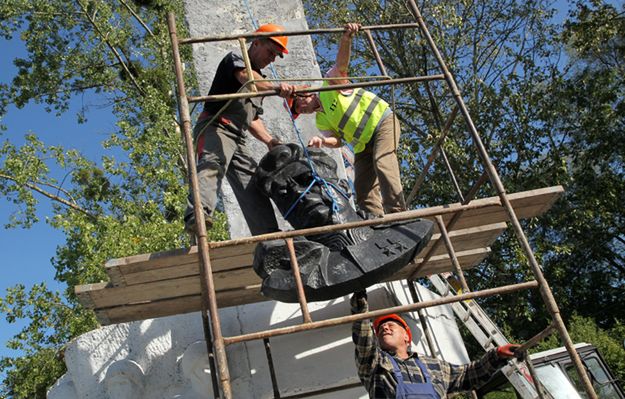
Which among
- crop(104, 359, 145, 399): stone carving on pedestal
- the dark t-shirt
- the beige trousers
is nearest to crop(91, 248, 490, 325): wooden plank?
crop(104, 359, 145, 399): stone carving on pedestal

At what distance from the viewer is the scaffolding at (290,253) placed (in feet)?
10.6

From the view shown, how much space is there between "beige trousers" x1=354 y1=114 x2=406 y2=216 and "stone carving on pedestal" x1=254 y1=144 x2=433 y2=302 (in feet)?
1.82

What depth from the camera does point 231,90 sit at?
14.9ft

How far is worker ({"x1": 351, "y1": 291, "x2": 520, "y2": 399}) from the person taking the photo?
3857 mm

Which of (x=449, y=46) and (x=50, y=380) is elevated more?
(x=449, y=46)

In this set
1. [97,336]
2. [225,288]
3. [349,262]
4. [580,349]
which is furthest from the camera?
[580,349]

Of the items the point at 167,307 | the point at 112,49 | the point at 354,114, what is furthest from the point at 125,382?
the point at 112,49

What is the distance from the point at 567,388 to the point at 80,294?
682cm

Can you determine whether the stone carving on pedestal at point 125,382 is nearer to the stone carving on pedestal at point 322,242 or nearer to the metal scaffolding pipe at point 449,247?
the stone carving on pedestal at point 322,242

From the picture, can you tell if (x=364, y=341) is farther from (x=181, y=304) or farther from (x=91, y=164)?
(x=91, y=164)

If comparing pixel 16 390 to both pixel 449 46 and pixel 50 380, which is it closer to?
pixel 50 380

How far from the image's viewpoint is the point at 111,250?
39.7 ft

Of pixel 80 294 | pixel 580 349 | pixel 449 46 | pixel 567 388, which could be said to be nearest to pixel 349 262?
pixel 80 294

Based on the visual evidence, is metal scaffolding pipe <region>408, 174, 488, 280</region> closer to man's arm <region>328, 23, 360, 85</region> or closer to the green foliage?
man's arm <region>328, 23, 360, 85</region>
